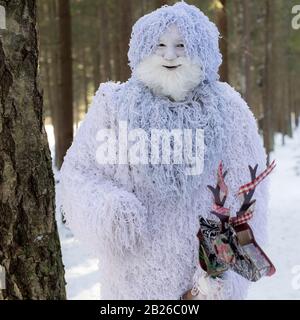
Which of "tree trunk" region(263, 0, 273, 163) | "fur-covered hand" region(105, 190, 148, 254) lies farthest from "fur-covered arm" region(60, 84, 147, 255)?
"tree trunk" region(263, 0, 273, 163)

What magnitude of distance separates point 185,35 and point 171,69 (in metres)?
0.18

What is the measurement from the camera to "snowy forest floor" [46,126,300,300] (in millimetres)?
4926

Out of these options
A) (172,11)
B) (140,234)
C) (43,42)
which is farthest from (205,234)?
(43,42)

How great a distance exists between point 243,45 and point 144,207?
8.41m

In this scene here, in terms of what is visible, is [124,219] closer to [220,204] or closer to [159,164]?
[159,164]

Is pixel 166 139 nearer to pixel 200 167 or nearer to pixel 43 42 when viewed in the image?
pixel 200 167

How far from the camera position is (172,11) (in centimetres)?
259

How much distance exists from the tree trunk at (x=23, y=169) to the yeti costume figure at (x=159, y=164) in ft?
1.94

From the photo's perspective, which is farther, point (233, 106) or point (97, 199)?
point (233, 106)

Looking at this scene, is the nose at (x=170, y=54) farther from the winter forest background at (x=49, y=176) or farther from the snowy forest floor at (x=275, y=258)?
the snowy forest floor at (x=275, y=258)

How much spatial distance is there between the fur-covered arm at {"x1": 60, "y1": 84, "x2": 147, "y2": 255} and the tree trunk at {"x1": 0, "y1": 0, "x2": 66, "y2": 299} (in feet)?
1.80

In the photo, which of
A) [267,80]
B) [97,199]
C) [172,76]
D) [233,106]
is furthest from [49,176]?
[267,80]

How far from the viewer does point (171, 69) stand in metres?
2.53

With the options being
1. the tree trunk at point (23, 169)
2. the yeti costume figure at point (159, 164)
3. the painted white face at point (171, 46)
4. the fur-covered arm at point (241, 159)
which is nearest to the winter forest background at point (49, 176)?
the tree trunk at point (23, 169)
